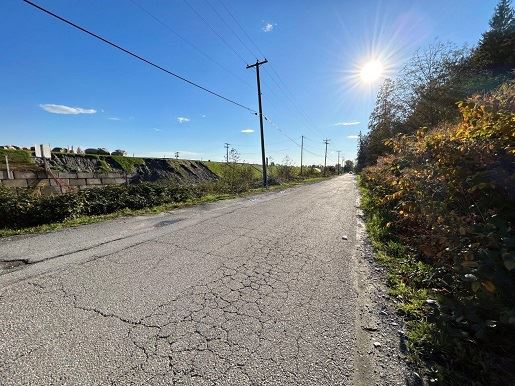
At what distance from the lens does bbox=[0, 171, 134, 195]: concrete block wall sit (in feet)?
31.4

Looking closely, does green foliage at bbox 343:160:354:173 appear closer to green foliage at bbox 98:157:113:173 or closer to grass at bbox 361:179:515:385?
green foliage at bbox 98:157:113:173

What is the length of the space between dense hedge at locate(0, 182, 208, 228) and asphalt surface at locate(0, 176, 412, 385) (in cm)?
251

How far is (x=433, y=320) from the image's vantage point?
267 centimetres

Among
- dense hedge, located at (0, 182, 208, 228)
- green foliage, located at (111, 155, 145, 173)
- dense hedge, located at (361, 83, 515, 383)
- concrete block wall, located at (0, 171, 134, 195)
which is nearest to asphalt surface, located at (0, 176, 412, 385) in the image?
dense hedge, located at (361, 83, 515, 383)

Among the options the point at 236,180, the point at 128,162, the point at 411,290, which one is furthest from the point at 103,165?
the point at 411,290

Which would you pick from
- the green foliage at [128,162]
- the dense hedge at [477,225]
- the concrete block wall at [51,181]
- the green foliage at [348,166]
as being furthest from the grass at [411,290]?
the green foliage at [348,166]

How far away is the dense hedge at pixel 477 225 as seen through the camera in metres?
2.01

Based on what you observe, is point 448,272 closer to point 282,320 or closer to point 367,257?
point 367,257

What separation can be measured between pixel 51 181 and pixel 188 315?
10986mm

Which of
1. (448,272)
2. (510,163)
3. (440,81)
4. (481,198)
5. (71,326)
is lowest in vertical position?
(71,326)

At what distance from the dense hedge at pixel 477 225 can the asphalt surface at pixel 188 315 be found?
63 cm

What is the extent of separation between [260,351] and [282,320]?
54 cm

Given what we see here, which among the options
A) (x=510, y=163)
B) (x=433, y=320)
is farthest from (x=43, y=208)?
(x=510, y=163)

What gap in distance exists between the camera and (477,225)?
2322 millimetres
